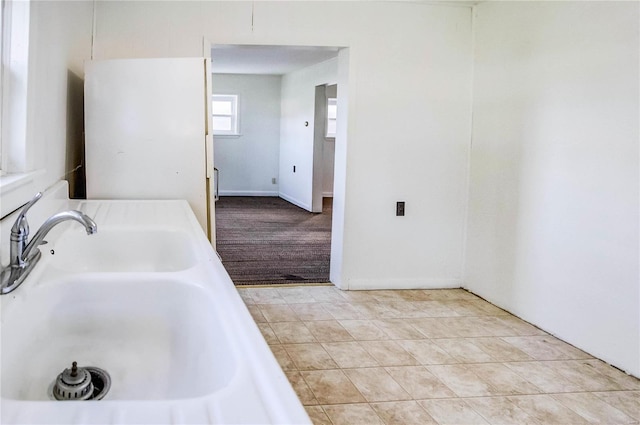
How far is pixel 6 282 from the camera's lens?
3.81ft

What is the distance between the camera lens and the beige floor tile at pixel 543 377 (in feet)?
8.38

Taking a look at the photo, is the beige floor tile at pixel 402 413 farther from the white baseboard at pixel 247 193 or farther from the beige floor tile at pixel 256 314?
the white baseboard at pixel 247 193

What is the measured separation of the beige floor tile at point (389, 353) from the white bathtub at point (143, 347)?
1.38 metres

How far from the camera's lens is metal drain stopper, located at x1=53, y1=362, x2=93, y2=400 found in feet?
3.34

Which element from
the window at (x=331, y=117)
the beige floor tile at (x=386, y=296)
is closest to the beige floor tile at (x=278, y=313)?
the beige floor tile at (x=386, y=296)

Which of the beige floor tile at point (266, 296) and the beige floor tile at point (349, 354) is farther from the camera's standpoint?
the beige floor tile at point (266, 296)

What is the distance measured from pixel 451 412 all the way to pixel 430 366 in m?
0.48

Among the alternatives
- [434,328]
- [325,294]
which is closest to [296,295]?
[325,294]

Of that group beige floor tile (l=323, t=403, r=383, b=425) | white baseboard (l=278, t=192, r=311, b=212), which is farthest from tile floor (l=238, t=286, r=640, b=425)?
white baseboard (l=278, t=192, r=311, b=212)

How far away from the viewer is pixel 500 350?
9.89 feet

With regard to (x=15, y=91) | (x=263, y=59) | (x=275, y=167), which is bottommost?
(x=275, y=167)

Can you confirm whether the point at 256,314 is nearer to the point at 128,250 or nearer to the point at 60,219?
the point at 128,250

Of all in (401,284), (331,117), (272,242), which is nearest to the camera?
(401,284)

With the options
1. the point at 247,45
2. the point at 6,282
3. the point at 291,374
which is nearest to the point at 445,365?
the point at 291,374
